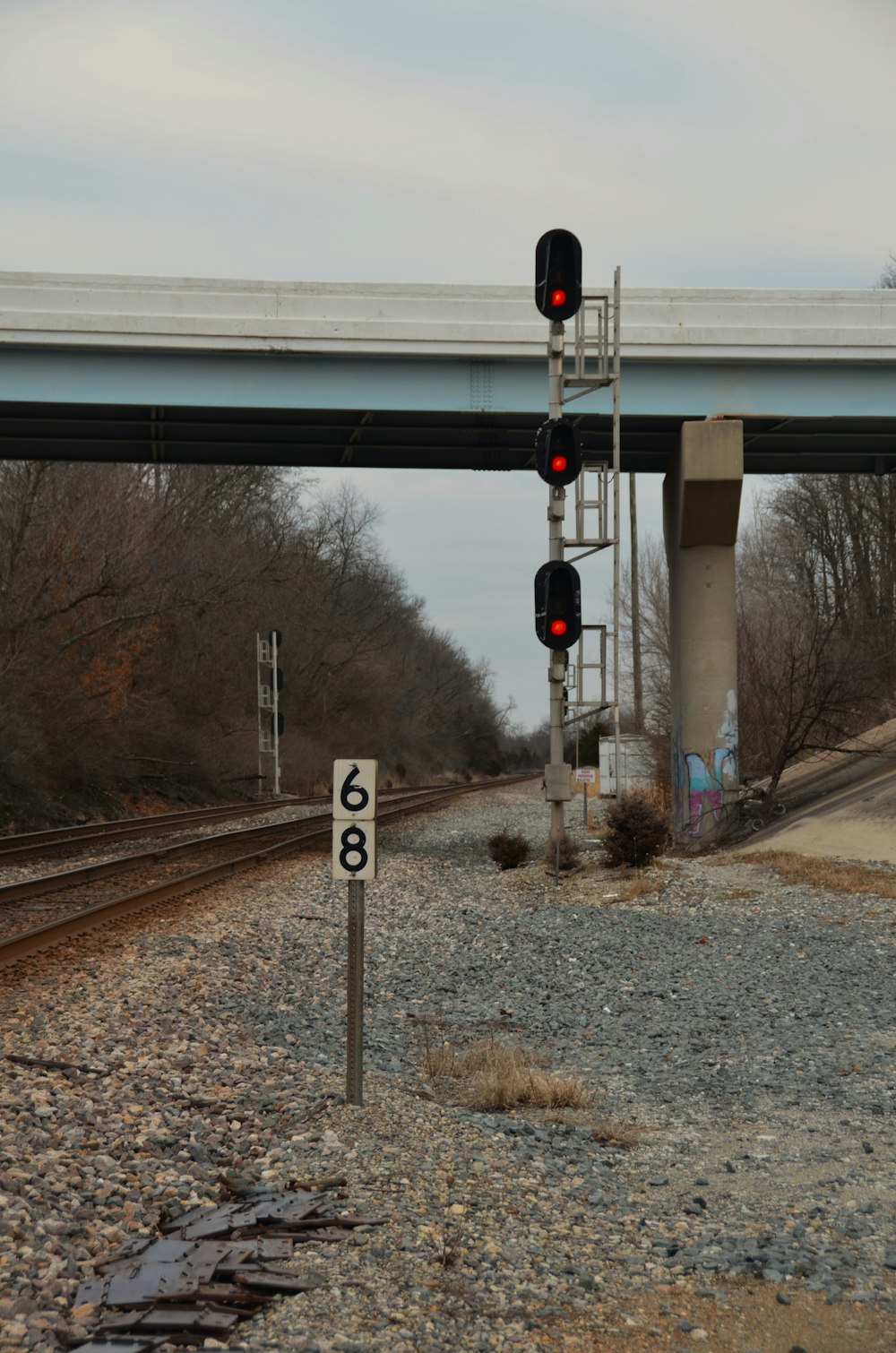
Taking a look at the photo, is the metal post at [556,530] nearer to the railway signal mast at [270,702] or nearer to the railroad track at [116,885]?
the railroad track at [116,885]

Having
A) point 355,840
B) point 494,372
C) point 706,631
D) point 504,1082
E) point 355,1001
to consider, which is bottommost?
point 504,1082

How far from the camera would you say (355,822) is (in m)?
6.99

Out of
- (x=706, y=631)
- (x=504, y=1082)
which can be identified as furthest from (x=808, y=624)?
(x=504, y=1082)

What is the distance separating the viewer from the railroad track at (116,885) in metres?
12.4

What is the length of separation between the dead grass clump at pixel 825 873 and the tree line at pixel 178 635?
17234 mm

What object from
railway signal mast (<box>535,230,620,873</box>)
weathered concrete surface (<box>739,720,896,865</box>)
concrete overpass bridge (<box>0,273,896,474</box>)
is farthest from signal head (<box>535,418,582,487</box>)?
weathered concrete surface (<box>739,720,896,865</box>)

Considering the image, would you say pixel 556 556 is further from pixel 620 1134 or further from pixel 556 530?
pixel 620 1134

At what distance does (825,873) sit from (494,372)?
986cm

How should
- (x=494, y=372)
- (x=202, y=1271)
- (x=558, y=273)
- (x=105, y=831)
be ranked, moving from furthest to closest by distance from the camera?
1. (x=105, y=831)
2. (x=494, y=372)
3. (x=558, y=273)
4. (x=202, y=1271)

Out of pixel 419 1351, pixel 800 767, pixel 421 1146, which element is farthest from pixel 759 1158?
pixel 800 767

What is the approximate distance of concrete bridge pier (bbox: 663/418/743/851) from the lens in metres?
22.2

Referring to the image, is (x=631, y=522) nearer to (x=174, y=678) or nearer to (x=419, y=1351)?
(x=174, y=678)

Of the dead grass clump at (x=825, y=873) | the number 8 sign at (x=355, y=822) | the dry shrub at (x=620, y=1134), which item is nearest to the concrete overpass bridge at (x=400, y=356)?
the dead grass clump at (x=825, y=873)

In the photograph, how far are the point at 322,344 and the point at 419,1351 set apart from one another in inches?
744
